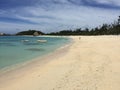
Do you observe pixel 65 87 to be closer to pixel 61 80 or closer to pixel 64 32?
pixel 61 80

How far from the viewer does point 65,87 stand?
5750mm

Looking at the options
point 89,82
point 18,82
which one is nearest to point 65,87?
point 89,82

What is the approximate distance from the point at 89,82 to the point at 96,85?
36 centimetres

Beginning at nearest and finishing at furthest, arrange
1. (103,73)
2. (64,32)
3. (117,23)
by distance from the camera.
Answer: (103,73)
(117,23)
(64,32)

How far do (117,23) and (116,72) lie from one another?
258 ft

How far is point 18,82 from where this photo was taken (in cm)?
685

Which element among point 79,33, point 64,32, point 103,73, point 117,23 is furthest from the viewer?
point 64,32

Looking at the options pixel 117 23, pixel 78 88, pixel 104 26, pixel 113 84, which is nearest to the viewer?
pixel 78 88

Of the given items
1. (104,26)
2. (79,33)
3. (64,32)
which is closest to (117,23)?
(104,26)

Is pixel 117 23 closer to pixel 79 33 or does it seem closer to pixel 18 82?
pixel 79 33

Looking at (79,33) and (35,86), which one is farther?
(79,33)

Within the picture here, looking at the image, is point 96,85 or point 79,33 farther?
point 79,33

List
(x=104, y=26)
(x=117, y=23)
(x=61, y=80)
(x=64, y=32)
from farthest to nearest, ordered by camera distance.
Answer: (x=64, y=32) → (x=104, y=26) → (x=117, y=23) → (x=61, y=80)

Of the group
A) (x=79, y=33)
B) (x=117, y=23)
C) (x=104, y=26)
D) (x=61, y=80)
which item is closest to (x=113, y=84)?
(x=61, y=80)
